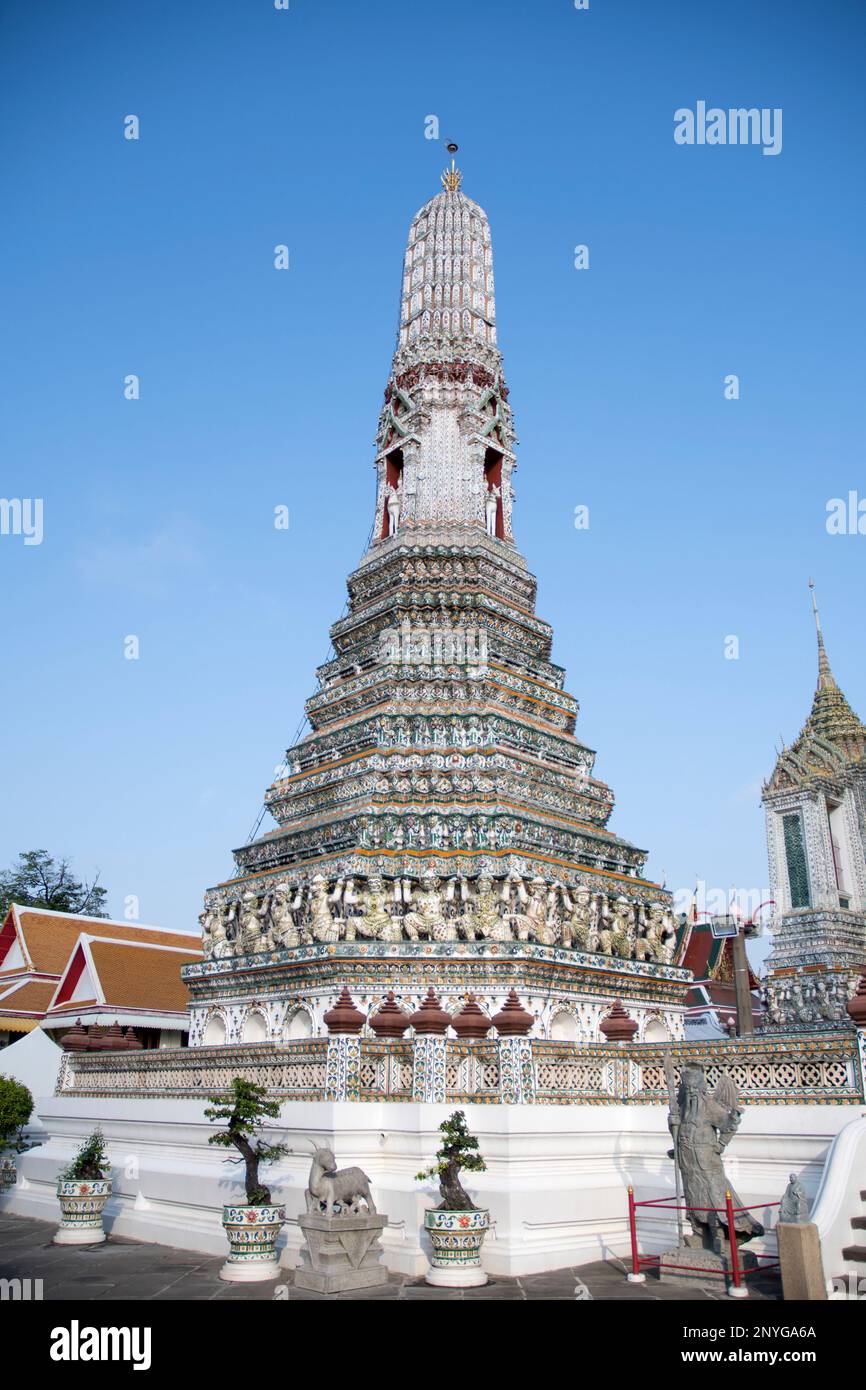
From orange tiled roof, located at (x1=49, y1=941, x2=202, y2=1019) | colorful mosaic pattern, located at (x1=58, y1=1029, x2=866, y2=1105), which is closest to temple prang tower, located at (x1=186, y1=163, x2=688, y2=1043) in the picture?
colorful mosaic pattern, located at (x1=58, y1=1029, x2=866, y2=1105)

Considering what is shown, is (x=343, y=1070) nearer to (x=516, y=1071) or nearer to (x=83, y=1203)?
(x=516, y=1071)

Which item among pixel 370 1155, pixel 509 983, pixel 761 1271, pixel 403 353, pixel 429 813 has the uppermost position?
pixel 403 353

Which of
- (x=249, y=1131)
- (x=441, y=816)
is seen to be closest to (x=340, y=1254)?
(x=249, y=1131)

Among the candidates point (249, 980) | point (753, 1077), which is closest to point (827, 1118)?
point (753, 1077)

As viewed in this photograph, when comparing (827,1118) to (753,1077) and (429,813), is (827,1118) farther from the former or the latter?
(429,813)

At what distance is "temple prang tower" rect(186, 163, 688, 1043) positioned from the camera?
51.4 ft

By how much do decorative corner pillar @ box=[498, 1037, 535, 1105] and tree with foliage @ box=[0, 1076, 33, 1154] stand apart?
31.9 feet

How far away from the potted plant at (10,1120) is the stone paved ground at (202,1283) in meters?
5.30

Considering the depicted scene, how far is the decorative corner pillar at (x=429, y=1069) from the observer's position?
10.8m

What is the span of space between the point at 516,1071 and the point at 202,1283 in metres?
Result: 3.54

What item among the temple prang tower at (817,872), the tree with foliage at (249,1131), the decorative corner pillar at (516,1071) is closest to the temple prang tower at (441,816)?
the decorative corner pillar at (516,1071)

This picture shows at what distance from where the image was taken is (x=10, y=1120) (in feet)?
54.5

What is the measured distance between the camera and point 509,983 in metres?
14.9
